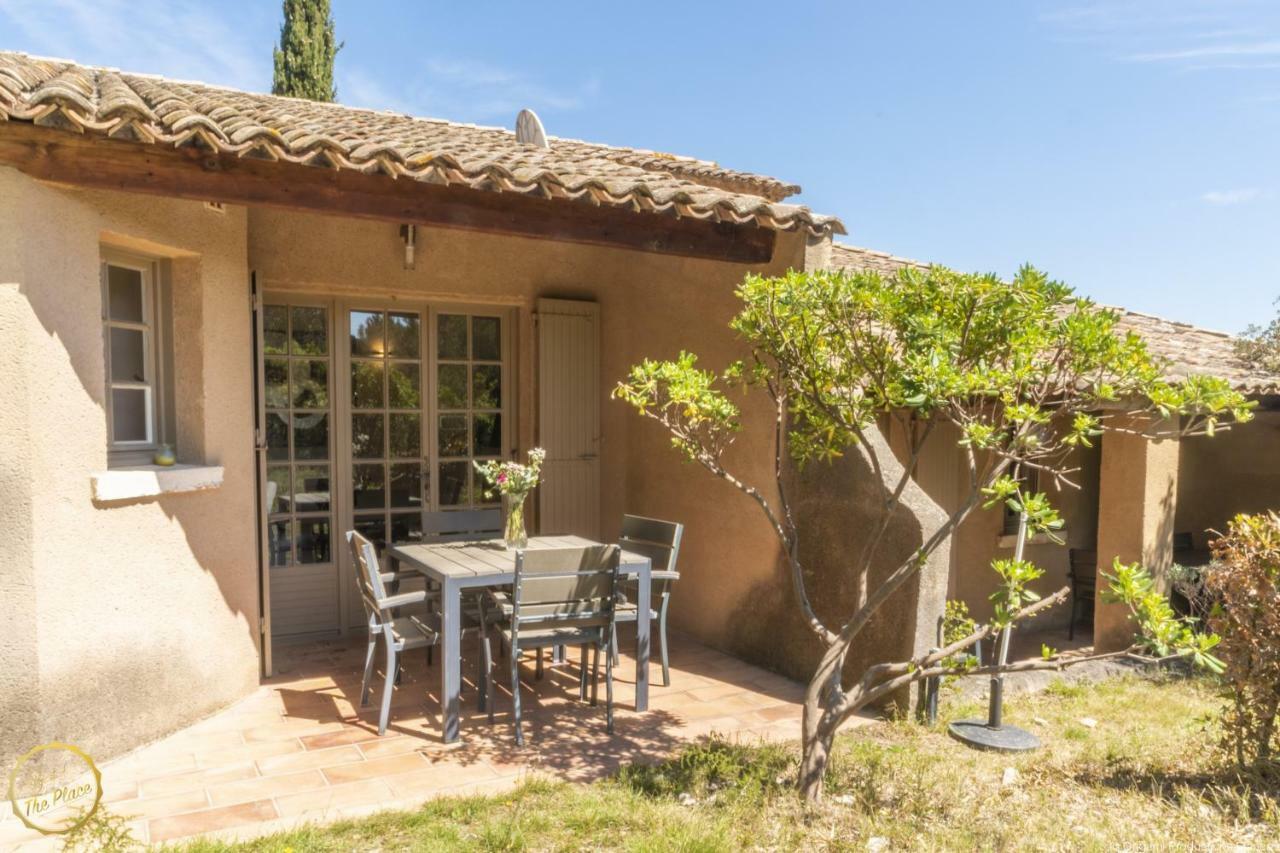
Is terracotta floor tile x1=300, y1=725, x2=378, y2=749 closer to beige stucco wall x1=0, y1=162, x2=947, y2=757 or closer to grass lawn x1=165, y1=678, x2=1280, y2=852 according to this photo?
beige stucco wall x1=0, y1=162, x2=947, y2=757

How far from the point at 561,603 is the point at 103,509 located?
2.25m

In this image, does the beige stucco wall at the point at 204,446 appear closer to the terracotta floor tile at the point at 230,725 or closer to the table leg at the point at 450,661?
the terracotta floor tile at the point at 230,725

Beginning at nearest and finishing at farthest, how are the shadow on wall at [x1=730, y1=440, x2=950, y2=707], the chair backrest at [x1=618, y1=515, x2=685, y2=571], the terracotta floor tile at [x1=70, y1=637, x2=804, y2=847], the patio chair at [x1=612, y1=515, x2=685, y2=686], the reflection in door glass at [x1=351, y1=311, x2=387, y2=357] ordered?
the terracotta floor tile at [x1=70, y1=637, x2=804, y2=847]
the shadow on wall at [x1=730, y1=440, x2=950, y2=707]
the patio chair at [x1=612, y1=515, x2=685, y2=686]
the chair backrest at [x1=618, y1=515, x2=685, y2=571]
the reflection in door glass at [x1=351, y1=311, x2=387, y2=357]

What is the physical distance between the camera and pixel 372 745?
4137mm

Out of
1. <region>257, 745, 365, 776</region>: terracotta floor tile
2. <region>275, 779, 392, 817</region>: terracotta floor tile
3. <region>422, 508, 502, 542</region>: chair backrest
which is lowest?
<region>257, 745, 365, 776</region>: terracotta floor tile

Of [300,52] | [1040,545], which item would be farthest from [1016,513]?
[300,52]

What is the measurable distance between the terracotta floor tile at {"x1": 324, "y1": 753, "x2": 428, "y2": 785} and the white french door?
251cm

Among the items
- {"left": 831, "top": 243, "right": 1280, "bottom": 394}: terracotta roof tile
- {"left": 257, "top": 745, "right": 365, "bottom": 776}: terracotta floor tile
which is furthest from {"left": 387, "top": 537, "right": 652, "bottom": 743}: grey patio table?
{"left": 831, "top": 243, "right": 1280, "bottom": 394}: terracotta roof tile

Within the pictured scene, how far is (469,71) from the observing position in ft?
54.3

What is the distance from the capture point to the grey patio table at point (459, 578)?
4.17 metres

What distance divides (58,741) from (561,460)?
4.04 m

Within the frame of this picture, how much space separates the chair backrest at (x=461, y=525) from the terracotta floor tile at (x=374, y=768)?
176cm

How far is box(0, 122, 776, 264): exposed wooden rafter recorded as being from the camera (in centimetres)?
352

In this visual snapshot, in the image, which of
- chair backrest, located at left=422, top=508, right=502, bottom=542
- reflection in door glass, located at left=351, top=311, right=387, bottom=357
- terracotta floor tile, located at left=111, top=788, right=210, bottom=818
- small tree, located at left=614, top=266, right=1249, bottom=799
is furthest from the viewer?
reflection in door glass, located at left=351, top=311, right=387, bottom=357
